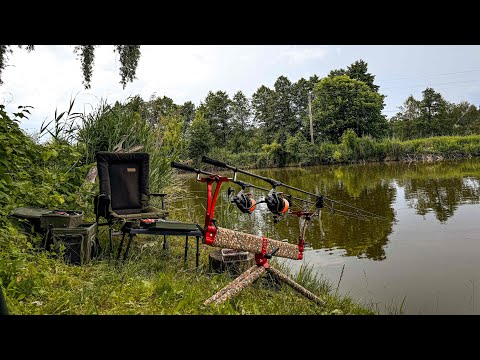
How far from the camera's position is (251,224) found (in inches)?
270

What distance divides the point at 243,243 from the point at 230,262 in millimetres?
1134

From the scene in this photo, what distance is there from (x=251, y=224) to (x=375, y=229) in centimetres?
240

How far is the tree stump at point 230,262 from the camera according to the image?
423cm

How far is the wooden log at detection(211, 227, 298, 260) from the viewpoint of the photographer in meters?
3.08

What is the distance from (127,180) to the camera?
483 cm

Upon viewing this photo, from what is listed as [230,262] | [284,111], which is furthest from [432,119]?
[230,262]

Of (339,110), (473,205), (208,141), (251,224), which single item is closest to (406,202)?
(473,205)

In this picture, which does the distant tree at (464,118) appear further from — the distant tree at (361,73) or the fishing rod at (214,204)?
the fishing rod at (214,204)

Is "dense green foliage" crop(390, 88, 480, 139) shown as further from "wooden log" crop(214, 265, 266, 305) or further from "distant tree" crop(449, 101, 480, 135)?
"wooden log" crop(214, 265, 266, 305)

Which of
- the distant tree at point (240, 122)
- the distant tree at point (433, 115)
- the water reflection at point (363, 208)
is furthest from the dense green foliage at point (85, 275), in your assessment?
the distant tree at point (433, 115)

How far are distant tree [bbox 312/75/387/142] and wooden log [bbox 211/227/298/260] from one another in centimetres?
3503
